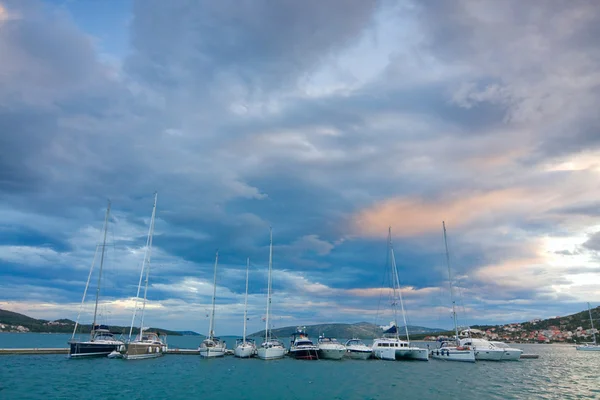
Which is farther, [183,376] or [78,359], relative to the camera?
[78,359]

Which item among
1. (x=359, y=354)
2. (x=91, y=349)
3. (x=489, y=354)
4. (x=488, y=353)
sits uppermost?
(x=91, y=349)

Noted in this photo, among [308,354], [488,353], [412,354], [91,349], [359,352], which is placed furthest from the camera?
[359,352]

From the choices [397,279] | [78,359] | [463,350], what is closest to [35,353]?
[78,359]

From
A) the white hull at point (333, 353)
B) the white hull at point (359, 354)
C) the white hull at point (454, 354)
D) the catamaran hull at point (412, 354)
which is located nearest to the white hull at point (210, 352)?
the white hull at point (333, 353)

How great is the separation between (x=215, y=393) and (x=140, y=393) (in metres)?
8.24

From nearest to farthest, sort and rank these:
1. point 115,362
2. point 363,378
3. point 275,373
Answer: point 363,378 < point 275,373 < point 115,362

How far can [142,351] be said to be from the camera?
81125mm

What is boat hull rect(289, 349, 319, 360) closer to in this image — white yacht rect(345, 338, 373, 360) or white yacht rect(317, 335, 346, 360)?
white yacht rect(317, 335, 346, 360)

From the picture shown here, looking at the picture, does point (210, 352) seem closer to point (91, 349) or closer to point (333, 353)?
point (91, 349)

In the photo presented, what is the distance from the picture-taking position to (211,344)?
3740 inches

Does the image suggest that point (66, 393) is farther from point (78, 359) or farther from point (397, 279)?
point (397, 279)

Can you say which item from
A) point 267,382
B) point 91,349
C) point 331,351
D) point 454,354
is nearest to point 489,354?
point 454,354

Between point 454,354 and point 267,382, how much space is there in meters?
56.3

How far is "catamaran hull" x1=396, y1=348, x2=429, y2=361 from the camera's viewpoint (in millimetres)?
86500
